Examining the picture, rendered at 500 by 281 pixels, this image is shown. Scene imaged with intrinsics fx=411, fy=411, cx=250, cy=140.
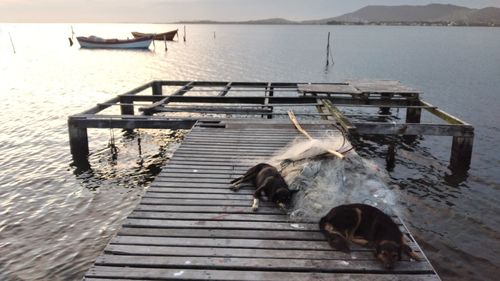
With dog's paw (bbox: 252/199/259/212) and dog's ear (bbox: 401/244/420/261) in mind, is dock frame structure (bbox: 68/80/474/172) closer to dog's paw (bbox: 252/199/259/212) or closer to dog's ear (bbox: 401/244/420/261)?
dog's paw (bbox: 252/199/259/212)

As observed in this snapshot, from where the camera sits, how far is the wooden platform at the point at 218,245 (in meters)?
5.17

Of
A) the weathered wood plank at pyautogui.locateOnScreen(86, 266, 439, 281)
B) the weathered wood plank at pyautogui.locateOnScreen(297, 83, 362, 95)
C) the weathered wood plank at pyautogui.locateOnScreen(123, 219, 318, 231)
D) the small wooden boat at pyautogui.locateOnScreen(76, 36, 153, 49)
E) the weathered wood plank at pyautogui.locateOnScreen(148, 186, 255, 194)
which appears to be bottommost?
the weathered wood plank at pyautogui.locateOnScreen(86, 266, 439, 281)

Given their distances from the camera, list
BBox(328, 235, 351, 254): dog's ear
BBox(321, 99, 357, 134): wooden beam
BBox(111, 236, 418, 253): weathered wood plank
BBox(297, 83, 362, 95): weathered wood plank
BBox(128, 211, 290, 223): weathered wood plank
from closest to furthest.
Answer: BBox(328, 235, 351, 254): dog's ear < BBox(111, 236, 418, 253): weathered wood plank < BBox(128, 211, 290, 223): weathered wood plank < BBox(321, 99, 357, 134): wooden beam < BBox(297, 83, 362, 95): weathered wood plank

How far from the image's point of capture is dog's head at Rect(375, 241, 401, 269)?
5.26 m

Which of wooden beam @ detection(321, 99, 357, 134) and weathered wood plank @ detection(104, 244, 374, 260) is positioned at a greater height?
wooden beam @ detection(321, 99, 357, 134)

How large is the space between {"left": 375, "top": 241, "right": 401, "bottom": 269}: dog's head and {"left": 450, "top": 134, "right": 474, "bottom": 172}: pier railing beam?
9.19 m

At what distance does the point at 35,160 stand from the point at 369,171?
12915mm

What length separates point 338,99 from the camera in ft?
56.9

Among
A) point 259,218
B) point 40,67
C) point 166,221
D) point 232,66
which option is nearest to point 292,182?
point 259,218

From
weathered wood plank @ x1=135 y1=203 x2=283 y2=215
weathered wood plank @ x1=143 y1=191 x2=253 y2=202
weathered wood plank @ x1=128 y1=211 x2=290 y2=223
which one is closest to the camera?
weathered wood plank @ x1=128 y1=211 x2=290 y2=223

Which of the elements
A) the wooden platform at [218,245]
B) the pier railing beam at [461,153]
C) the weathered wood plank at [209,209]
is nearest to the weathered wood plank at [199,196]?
the wooden platform at [218,245]

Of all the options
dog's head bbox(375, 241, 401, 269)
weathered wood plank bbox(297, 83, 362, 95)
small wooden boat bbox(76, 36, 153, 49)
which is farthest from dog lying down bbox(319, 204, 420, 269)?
small wooden boat bbox(76, 36, 153, 49)

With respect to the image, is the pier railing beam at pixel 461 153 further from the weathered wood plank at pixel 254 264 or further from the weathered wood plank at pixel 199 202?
the weathered wood plank at pixel 254 264

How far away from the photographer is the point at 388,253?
17.5ft
